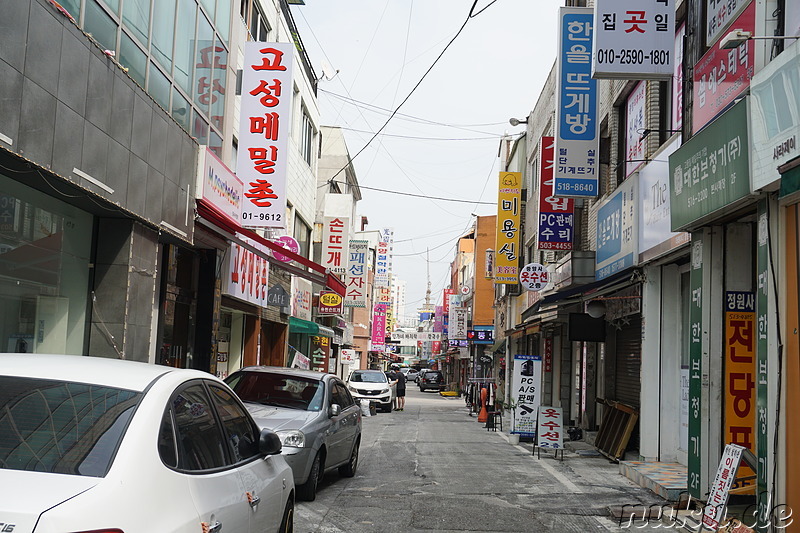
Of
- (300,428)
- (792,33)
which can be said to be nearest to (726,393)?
(792,33)

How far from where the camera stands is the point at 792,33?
7.67 m

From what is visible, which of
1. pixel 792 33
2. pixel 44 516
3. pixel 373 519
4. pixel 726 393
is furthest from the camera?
pixel 726 393

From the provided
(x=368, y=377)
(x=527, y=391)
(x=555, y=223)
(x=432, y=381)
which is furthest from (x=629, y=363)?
(x=432, y=381)

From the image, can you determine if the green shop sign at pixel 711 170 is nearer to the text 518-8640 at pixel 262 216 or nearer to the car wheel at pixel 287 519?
the car wheel at pixel 287 519

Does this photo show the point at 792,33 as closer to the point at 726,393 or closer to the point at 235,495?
the point at 726,393

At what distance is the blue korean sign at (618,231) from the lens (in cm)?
1409

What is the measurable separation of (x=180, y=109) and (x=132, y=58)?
8.44 feet

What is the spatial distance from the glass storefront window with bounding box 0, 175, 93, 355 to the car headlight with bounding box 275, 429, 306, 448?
3.32m

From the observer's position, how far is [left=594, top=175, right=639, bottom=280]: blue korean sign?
14094mm

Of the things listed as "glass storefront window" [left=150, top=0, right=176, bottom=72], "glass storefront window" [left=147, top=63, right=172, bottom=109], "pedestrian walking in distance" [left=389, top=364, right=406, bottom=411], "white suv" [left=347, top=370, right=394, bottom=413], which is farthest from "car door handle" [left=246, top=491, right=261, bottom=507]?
"pedestrian walking in distance" [left=389, top=364, right=406, bottom=411]

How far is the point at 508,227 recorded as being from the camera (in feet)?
97.5

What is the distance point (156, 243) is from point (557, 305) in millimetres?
10744
